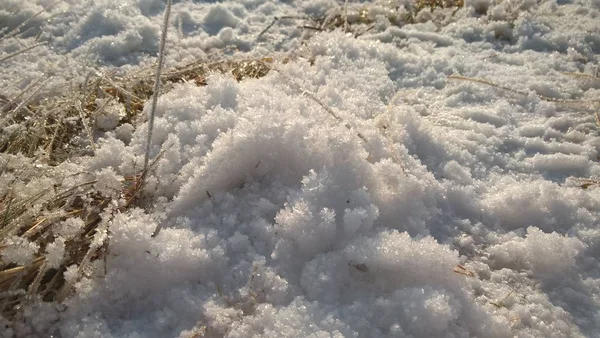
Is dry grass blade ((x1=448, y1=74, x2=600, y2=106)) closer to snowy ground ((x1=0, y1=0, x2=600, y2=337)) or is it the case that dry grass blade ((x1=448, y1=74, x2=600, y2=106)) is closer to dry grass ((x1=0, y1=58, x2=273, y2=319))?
snowy ground ((x1=0, y1=0, x2=600, y2=337))

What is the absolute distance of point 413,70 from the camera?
2.57 metres

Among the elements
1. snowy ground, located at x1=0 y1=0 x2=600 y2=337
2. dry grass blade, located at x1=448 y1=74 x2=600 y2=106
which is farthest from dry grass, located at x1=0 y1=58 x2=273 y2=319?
dry grass blade, located at x1=448 y1=74 x2=600 y2=106

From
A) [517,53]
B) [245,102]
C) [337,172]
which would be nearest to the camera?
[337,172]

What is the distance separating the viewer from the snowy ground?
A: 4.51 feet

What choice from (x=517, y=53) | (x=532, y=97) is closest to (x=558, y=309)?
(x=532, y=97)

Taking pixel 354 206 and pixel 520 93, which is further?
pixel 520 93

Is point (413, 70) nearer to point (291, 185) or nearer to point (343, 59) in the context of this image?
point (343, 59)

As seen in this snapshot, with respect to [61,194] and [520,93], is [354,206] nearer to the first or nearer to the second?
[61,194]

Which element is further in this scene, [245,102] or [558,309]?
[245,102]

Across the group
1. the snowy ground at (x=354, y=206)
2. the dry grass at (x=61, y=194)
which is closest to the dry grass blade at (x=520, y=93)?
the snowy ground at (x=354, y=206)

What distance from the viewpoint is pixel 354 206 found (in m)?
1.58

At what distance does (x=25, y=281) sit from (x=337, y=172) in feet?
3.18

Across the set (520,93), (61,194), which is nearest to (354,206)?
(61,194)

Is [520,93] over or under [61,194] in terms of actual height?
over
